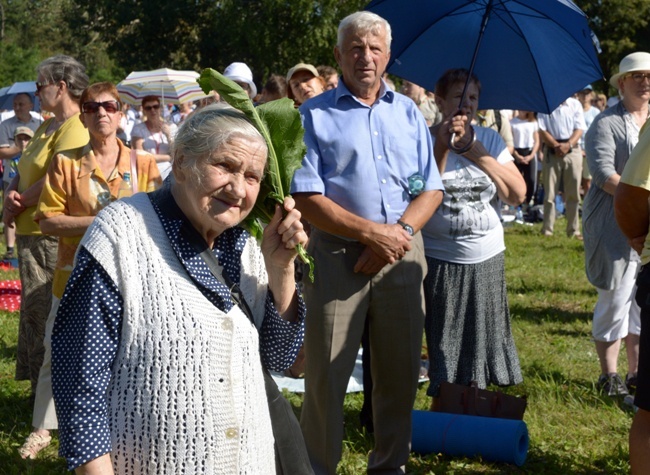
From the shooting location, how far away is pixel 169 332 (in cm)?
247

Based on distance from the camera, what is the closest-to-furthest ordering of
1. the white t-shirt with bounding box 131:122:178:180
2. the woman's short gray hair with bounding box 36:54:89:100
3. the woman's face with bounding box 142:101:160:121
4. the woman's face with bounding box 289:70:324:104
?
1. the woman's short gray hair with bounding box 36:54:89:100
2. the woman's face with bounding box 289:70:324:104
3. the white t-shirt with bounding box 131:122:178:180
4. the woman's face with bounding box 142:101:160:121

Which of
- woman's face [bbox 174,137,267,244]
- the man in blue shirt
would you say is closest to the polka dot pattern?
woman's face [bbox 174,137,267,244]

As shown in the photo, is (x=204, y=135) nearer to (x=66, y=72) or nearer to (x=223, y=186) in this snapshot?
(x=223, y=186)

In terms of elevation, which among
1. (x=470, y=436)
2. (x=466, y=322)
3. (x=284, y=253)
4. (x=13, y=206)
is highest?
(x=284, y=253)

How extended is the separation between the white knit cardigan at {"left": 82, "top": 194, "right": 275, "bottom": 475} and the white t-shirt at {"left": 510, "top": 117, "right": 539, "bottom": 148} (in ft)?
40.9

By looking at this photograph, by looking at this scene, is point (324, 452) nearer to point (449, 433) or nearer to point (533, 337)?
point (449, 433)

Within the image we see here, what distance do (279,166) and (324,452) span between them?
2031 mm

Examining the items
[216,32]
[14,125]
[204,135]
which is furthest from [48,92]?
[216,32]

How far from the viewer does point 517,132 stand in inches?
570

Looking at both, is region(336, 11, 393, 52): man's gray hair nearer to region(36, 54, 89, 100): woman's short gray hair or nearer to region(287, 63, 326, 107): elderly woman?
region(36, 54, 89, 100): woman's short gray hair

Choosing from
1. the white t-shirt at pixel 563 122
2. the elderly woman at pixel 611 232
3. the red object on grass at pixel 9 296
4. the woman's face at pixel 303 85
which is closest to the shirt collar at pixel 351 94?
the elderly woman at pixel 611 232

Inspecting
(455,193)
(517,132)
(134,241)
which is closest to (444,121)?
(455,193)

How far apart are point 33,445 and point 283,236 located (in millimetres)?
2880

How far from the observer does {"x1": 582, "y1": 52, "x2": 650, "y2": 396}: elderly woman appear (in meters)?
5.98
